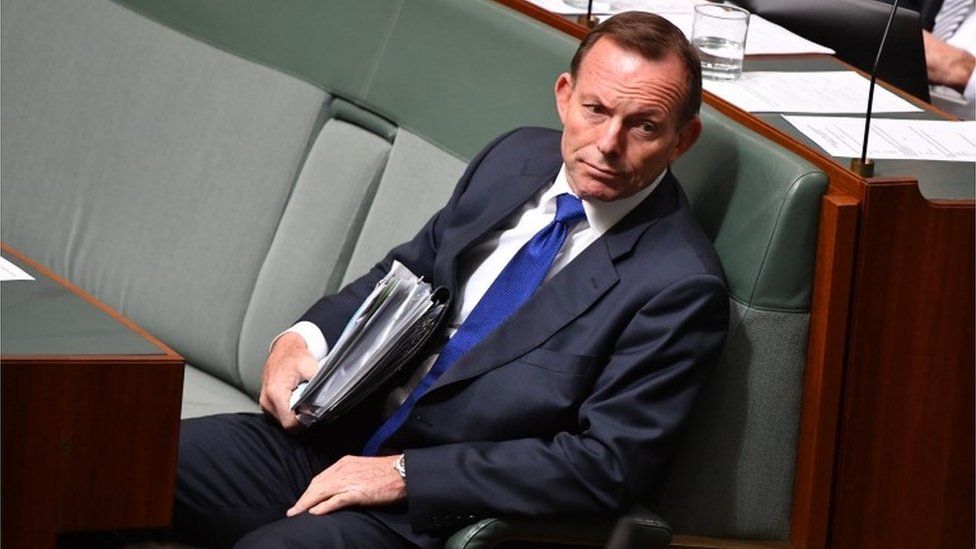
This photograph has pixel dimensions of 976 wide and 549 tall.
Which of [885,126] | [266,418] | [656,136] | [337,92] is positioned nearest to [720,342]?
[656,136]

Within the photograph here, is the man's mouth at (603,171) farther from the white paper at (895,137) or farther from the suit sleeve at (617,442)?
the white paper at (895,137)

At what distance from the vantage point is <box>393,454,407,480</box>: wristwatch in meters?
2.26

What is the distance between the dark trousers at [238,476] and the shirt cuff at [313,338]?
0.13 meters

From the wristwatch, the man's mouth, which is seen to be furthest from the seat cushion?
the man's mouth

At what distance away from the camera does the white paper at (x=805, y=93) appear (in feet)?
8.43

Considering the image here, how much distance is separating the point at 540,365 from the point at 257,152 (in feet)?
3.93

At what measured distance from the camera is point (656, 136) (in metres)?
2.30

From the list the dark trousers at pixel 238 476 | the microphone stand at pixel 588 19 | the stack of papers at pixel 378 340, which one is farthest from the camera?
the microphone stand at pixel 588 19

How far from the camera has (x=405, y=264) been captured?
2.65m

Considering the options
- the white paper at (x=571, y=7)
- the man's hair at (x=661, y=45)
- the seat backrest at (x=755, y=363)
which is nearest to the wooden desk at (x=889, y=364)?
the seat backrest at (x=755, y=363)

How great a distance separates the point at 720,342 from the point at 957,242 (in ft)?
1.19

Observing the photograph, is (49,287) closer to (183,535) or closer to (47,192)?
(183,535)

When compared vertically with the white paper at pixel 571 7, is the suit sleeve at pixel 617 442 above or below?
below

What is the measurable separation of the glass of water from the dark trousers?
0.88m
